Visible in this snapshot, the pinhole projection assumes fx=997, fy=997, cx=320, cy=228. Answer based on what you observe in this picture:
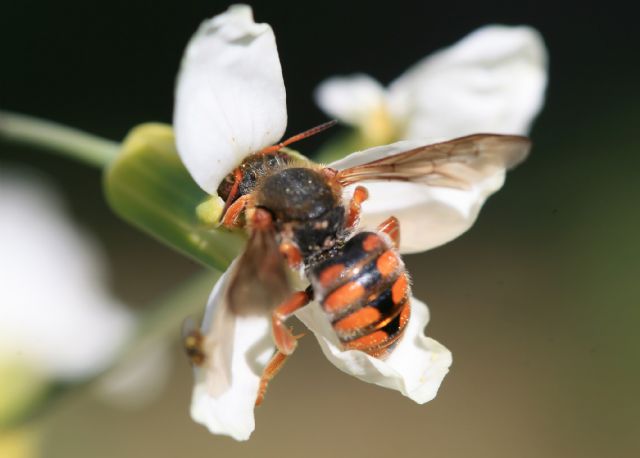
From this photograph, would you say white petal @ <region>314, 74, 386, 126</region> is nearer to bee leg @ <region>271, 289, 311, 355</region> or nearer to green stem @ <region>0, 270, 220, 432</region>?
green stem @ <region>0, 270, 220, 432</region>

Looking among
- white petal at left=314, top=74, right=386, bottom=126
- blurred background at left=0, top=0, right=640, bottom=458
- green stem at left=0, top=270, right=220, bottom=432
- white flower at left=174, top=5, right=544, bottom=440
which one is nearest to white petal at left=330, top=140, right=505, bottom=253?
white flower at left=174, top=5, right=544, bottom=440

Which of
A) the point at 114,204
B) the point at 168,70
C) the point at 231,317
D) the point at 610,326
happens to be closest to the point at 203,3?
the point at 168,70

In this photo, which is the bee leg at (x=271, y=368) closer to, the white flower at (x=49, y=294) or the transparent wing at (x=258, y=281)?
the transparent wing at (x=258, y=281)

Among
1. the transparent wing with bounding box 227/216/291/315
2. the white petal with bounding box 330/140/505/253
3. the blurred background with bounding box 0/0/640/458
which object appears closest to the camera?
the transparent wing with bounding box 227/216/291/315

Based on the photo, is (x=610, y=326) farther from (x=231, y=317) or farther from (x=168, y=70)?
(x=231, y=317)

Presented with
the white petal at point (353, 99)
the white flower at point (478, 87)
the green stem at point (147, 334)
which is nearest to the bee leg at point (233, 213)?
the green stem at point (147, 334)

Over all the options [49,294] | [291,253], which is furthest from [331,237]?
[49,294]

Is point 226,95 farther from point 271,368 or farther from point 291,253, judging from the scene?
point 271,368
